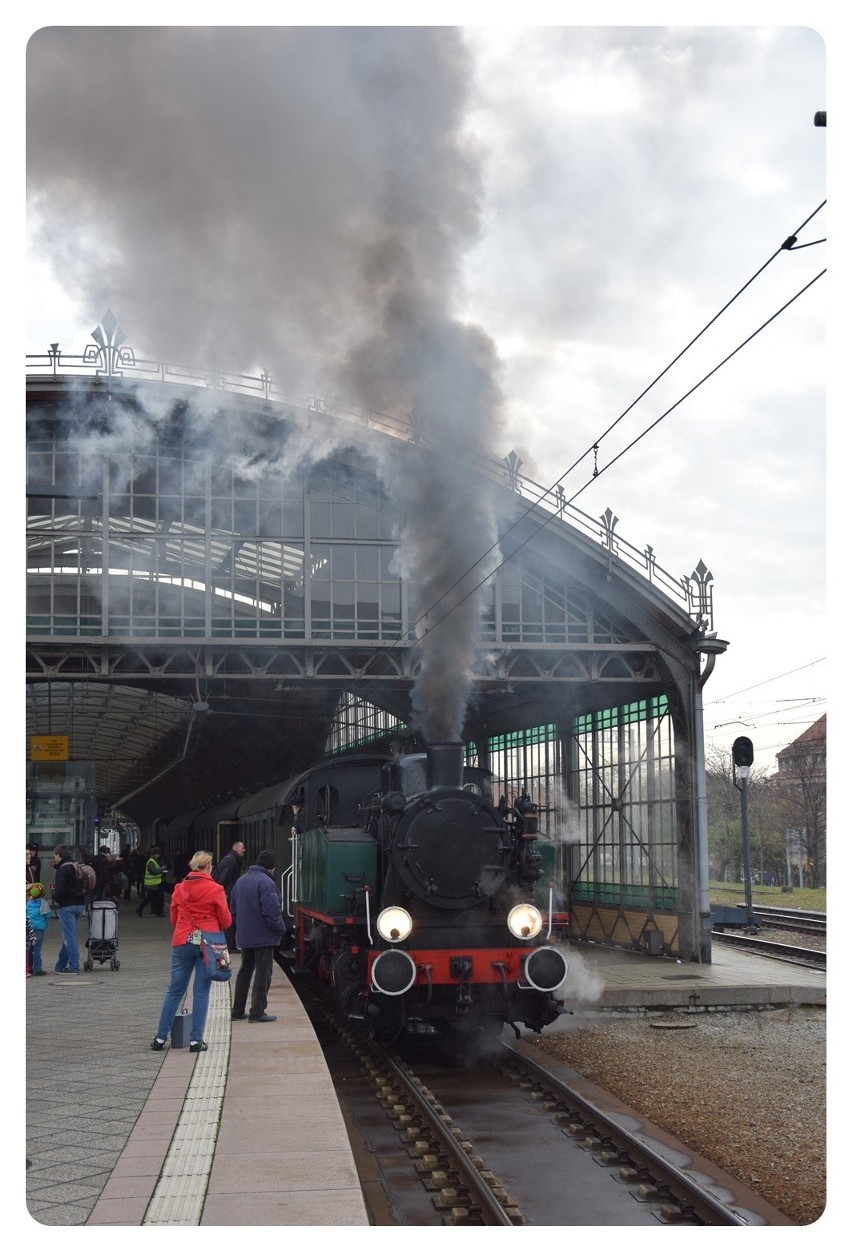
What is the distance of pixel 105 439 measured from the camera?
1795cm

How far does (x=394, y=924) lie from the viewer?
8.95 m

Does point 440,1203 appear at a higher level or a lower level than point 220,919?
lower

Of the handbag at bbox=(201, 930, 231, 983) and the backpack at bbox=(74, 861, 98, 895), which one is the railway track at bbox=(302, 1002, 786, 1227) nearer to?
the handbag at bbox=(201, 930, 231, 983)

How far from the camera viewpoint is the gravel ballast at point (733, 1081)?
683cm

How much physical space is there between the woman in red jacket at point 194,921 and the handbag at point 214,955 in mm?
40

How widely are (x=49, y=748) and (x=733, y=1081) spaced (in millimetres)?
14987

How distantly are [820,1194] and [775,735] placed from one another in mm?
22864

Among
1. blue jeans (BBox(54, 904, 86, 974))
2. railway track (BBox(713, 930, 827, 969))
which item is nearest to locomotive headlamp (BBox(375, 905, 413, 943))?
blue jeans (BBox(54, 904, 86, 974))

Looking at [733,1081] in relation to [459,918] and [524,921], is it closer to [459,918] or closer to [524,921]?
[524,921]

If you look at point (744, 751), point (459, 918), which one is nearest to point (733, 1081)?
point (459, 918)

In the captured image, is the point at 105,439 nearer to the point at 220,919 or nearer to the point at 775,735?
the point at 220,919

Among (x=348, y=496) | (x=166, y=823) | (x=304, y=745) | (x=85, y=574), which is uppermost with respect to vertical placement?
(x=348, y=496)
